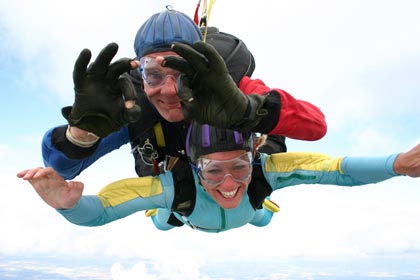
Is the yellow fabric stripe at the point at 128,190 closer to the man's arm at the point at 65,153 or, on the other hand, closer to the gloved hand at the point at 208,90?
the man's arm at the point at 65,153

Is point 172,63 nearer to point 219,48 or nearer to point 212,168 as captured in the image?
point 219,48

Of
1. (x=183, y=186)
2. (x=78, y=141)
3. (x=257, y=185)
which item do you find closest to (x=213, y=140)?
(x=183, y=186)

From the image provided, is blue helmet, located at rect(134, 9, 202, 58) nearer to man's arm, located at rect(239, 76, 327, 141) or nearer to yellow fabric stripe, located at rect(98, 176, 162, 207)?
man's arm, located at rect(239, 76, 327, 141)

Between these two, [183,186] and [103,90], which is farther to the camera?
[183,186]

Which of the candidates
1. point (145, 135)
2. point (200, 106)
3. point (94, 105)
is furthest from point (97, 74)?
point (145, 135)

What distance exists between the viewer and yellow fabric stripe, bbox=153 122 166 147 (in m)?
3.46

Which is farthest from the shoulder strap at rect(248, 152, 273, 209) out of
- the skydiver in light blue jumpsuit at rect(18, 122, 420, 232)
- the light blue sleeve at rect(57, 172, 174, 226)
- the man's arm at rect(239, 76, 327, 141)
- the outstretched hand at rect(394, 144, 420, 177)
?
the outstretched hand at rect(394, 144, 420, 177)

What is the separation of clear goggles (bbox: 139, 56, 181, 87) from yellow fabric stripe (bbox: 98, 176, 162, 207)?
0.89 m

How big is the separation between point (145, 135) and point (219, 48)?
2.60ft

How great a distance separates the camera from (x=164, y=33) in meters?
3.11

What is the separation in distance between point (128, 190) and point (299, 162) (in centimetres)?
126

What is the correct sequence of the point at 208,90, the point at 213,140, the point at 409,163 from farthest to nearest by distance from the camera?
the point at 213,140, the point at 409,163, the point at 208,90

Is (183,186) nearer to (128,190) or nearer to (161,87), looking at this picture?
(128,190)

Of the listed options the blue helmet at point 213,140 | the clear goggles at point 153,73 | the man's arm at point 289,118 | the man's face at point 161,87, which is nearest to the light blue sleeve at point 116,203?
the blue helmet at point 213,140
